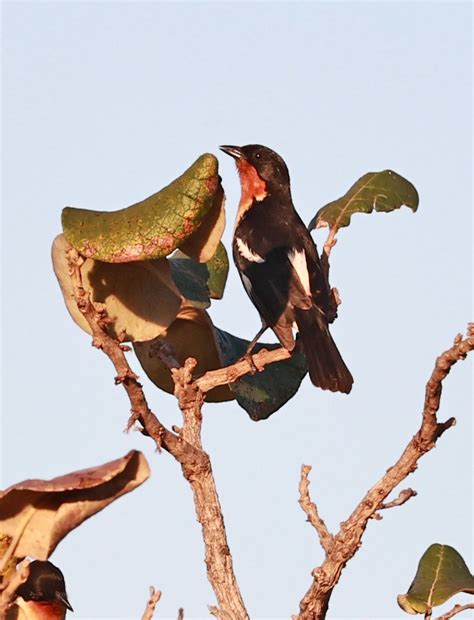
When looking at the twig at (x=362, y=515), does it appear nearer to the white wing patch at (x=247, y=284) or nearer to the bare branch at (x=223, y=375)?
the bare branch at (x=223, y=375)

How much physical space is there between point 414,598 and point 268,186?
143 inches

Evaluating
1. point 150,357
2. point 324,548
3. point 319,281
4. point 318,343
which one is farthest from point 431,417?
point 319,281

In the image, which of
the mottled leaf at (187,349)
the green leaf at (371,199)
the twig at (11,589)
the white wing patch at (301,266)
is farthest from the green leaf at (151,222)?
the white wing patch at (301,266)

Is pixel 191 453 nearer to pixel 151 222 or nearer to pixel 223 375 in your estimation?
pixel 223 375

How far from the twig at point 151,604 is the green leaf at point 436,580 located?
40.0 inches

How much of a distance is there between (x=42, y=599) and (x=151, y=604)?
0.25 metres

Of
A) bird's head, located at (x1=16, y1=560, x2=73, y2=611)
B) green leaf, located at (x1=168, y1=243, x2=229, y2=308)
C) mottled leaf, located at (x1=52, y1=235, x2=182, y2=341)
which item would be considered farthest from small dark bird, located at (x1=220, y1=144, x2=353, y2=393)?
bird's head, located at (x1=16, y1=560, x2=73, y2=611)

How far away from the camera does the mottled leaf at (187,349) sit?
363 cm

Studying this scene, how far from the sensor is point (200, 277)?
394 centimetres

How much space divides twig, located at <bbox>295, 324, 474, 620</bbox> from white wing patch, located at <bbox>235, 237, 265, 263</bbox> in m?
2.56

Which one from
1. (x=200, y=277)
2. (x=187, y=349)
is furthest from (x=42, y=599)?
(x=200, y=277)

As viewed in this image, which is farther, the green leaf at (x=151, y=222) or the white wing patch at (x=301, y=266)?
the white wing patch at (x=301, y=266)

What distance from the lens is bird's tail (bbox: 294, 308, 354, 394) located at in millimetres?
4707

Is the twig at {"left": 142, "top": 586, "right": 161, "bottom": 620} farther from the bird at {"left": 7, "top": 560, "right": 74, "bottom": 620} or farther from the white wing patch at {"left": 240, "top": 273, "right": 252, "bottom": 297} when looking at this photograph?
the white wing patch at {"left": 240, "top": 273, "right": 252, "bottom": 297}
